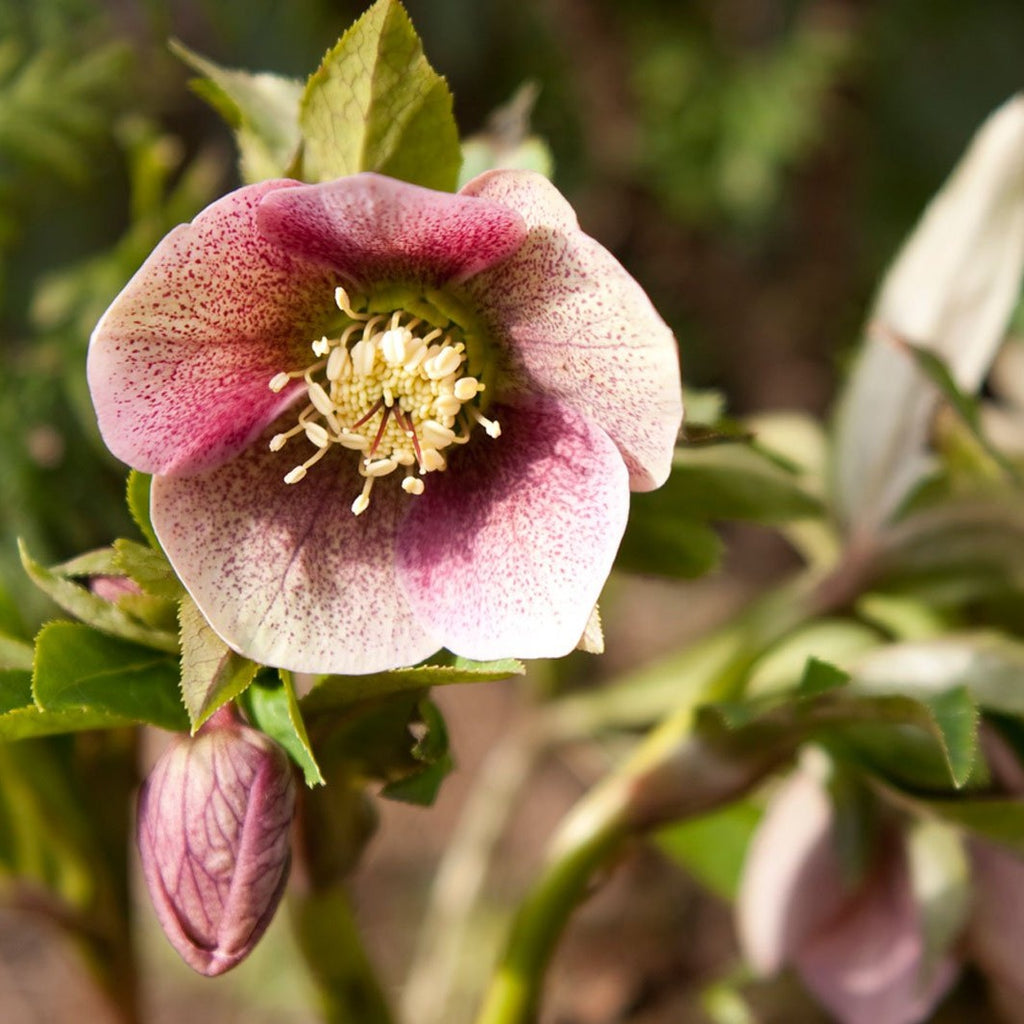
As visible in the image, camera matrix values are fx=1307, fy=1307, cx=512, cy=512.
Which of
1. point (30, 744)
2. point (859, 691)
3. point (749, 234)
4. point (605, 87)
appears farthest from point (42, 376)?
point (605, 87)

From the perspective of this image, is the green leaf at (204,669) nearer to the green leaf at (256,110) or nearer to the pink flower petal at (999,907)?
the green leaf at (256,110)

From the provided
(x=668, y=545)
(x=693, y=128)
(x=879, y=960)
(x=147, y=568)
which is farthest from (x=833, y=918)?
(x=693, y=128)

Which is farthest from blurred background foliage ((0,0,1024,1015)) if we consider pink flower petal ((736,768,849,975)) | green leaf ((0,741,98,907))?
pink flower petal ((736,768,849,975))

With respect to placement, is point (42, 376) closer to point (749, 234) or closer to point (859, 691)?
point (859, 691)

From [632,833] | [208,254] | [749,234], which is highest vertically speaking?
[208,254]

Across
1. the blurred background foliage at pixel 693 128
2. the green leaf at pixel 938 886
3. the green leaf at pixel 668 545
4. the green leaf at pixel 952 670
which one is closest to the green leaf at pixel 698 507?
the green leaf at pixel 668 545
